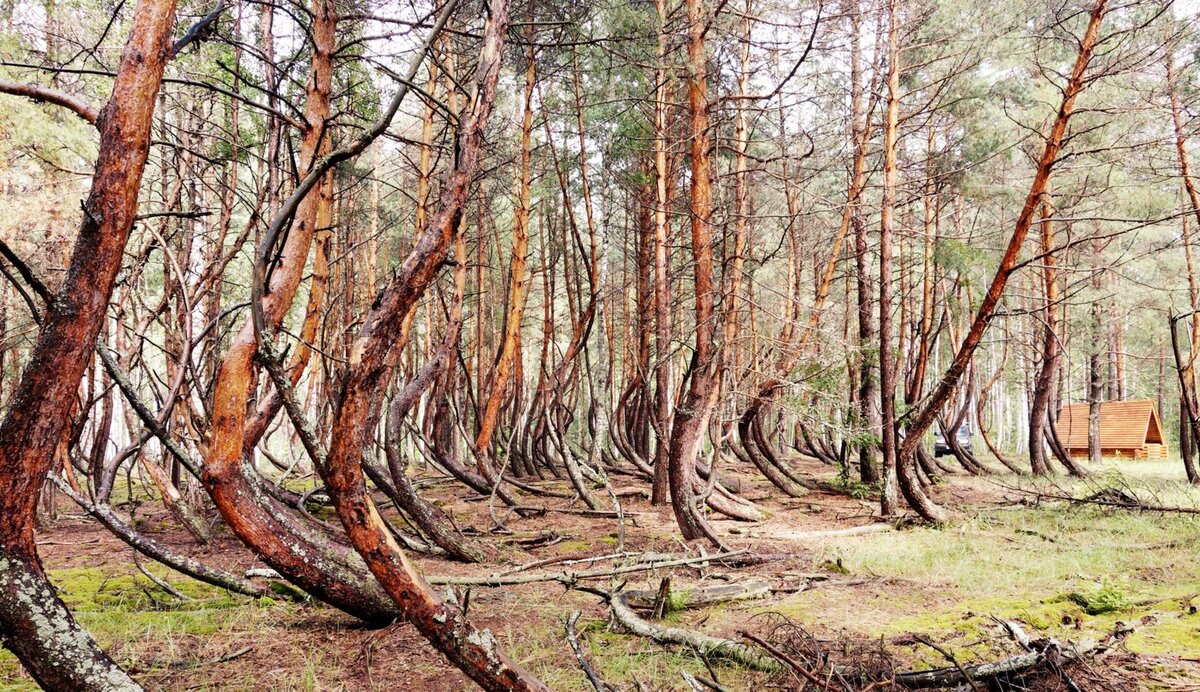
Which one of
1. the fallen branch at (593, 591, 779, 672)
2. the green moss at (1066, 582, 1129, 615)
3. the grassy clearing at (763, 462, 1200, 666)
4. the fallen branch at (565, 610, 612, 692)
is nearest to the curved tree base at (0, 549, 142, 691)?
the fallen branch at (565, 610, 612, 692)

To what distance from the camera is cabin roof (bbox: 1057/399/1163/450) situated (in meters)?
20.3

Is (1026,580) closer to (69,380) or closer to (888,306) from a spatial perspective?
(888,306)

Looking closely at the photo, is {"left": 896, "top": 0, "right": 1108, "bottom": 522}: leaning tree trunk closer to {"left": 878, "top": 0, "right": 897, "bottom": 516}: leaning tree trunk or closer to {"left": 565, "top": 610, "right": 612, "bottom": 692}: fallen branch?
{"left": 878, "top": 0, "right": 897, "bottom": 516}: leaning tree trunk

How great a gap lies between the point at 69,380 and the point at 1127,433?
25.8 m

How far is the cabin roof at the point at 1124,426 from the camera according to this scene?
20291 mm

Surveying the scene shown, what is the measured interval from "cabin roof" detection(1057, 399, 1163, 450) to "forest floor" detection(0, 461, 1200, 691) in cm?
1607

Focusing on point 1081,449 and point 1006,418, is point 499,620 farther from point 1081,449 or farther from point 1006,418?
point 1006,418

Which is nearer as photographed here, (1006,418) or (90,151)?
(90,151)

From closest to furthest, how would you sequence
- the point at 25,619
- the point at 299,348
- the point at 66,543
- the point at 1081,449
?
1. the point at 25,619
2. the point at 299,348
3. the point at 66,543
4. the point at 1081,449

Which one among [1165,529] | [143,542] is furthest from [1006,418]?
[143,542]

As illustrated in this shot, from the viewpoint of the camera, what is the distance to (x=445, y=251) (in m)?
2.77

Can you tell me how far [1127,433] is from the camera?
20500 mm

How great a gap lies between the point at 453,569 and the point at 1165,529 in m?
7.23

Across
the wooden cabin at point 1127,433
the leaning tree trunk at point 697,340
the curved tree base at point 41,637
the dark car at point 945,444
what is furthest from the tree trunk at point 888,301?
the wooden cabin at point 1127,433
